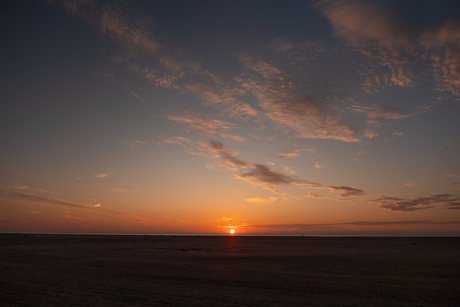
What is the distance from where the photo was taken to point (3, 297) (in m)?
13.9

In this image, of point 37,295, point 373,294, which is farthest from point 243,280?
point 37,295

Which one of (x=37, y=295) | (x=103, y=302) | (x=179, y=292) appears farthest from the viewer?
(x=179, y=292)

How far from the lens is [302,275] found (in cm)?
2281

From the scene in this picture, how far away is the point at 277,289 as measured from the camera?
17062 mm

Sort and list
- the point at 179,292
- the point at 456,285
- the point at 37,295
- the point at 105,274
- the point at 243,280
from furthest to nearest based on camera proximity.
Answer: the point at 105,274 < the point at 243,280 < the point at 456,285 < the point at 179,292 < the point at 37,295

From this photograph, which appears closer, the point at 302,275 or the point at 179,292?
the point at 179,292

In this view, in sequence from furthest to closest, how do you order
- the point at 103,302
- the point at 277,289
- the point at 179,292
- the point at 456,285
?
the point at 456,285
the point at 277,289
the point at 179,292
the point at 103,302

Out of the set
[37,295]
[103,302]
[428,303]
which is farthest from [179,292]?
[428,303]

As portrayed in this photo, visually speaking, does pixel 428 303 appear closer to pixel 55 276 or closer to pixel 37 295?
pixel 37 295

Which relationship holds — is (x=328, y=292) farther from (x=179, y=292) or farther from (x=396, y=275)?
(x=396, y=275)

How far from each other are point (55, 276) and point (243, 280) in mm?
14210

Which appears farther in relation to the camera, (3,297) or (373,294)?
(373,294)

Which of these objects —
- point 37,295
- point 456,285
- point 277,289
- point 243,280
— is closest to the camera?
point 37,295

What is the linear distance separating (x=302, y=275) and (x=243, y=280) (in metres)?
5.65
